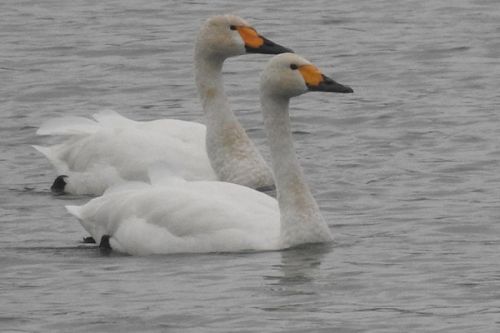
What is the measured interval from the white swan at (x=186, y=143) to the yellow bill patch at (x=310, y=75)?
2036mm

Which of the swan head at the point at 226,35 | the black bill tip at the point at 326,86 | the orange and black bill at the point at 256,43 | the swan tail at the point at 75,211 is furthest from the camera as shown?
the swan head at the point at 226,35

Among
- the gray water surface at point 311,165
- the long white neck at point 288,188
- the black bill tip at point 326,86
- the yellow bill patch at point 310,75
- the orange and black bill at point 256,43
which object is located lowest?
the gray water surface at point 311,165

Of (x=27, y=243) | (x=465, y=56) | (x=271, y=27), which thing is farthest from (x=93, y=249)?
(x=271, y=27)

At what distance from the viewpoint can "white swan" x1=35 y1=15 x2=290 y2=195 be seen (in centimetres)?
1573

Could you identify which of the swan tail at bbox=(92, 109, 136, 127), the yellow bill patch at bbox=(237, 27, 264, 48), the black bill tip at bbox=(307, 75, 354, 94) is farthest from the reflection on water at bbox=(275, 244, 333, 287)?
the swan tail at bbox=(92, 109, 136, 127)

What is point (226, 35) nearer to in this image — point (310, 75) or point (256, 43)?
point (256, 43)

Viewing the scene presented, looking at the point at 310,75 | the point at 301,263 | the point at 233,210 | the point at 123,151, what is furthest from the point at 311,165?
the point at 301,263

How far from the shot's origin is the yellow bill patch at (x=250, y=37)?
633 inches

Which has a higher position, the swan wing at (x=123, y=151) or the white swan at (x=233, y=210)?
the white swan at (x=233, y=210)

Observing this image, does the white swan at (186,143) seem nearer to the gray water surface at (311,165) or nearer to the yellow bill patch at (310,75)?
the gray water surface at (311,165)

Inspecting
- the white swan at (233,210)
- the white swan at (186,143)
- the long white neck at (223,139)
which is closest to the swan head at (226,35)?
the white swan at (186,143)

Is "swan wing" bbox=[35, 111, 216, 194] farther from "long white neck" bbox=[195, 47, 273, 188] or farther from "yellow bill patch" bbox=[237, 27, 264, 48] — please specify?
"yellow bill patch" bbox=[237, 27, 264, 48]

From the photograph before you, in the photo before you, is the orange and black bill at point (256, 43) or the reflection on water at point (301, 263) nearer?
the reflection on water at point (301, 263)

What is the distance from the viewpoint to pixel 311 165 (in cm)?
1638
